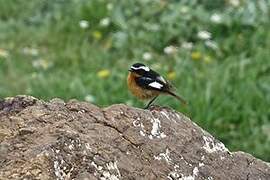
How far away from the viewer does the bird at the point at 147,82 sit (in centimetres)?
401

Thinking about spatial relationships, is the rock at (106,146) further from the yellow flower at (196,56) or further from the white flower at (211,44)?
the white flower at (211,44)

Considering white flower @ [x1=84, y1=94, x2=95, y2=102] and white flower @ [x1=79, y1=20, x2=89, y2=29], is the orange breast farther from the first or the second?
white flower @ [x1=79, y1=20, x2=89, y2=29]

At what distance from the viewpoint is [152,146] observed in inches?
111

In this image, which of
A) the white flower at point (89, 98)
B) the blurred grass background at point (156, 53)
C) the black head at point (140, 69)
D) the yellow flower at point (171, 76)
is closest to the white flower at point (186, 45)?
the blurred grass background at point (156, 53)

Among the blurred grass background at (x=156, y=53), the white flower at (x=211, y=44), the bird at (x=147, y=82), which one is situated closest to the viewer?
the bird at (x=147, y=82)

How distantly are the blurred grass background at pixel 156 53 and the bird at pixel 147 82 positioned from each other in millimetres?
2193

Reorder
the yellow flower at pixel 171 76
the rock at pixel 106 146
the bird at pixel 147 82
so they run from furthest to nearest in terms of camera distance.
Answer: the yellow flower at pixel 171 76, the bird at pixel 147 82, the rock at pixel 106 146

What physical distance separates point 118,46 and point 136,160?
5396 mm

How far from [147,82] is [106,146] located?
4.67 feet

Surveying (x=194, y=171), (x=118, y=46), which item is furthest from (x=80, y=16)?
(x=194, y=171)

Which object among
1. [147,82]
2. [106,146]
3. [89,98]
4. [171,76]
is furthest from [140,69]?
[171,76]

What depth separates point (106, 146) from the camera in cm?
265

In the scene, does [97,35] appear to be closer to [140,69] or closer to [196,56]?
[196,56]

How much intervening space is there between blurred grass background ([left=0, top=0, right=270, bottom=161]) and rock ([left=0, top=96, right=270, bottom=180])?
3129 mm
